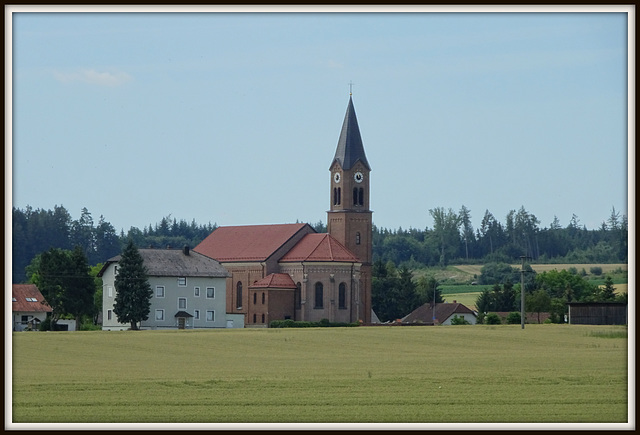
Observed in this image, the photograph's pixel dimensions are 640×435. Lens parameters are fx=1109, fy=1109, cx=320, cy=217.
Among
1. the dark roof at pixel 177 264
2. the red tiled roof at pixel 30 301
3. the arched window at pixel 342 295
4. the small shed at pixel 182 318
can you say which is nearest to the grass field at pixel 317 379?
the small shed at pixel 182 318

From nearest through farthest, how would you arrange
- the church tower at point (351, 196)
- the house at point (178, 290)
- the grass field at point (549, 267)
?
the house at point (178, 290), the church tower at point (351, 196), the grass field at point (549, 267)

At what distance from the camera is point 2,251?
21.9 meters

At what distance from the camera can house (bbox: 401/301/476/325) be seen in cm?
11603

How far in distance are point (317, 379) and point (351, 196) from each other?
73366mm

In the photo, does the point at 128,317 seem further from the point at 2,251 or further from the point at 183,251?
the point at 2,251

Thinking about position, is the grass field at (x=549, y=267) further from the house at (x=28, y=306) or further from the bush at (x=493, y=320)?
the house at (x=28, y=306)

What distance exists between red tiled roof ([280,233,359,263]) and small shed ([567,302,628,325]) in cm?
2525

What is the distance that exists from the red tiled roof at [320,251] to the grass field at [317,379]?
37325 millimetres

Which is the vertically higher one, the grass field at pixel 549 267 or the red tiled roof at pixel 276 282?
the grass field at pixel 549 267

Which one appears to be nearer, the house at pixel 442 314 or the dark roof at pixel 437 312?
the house at pixel 442 314

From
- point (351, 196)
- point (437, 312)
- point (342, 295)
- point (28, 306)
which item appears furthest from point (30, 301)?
point (437, 312)

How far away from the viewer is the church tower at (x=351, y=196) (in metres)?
109

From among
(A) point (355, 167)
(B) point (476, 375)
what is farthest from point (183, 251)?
(B) point (476, 375)

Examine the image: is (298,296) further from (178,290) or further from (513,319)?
(513,319)
